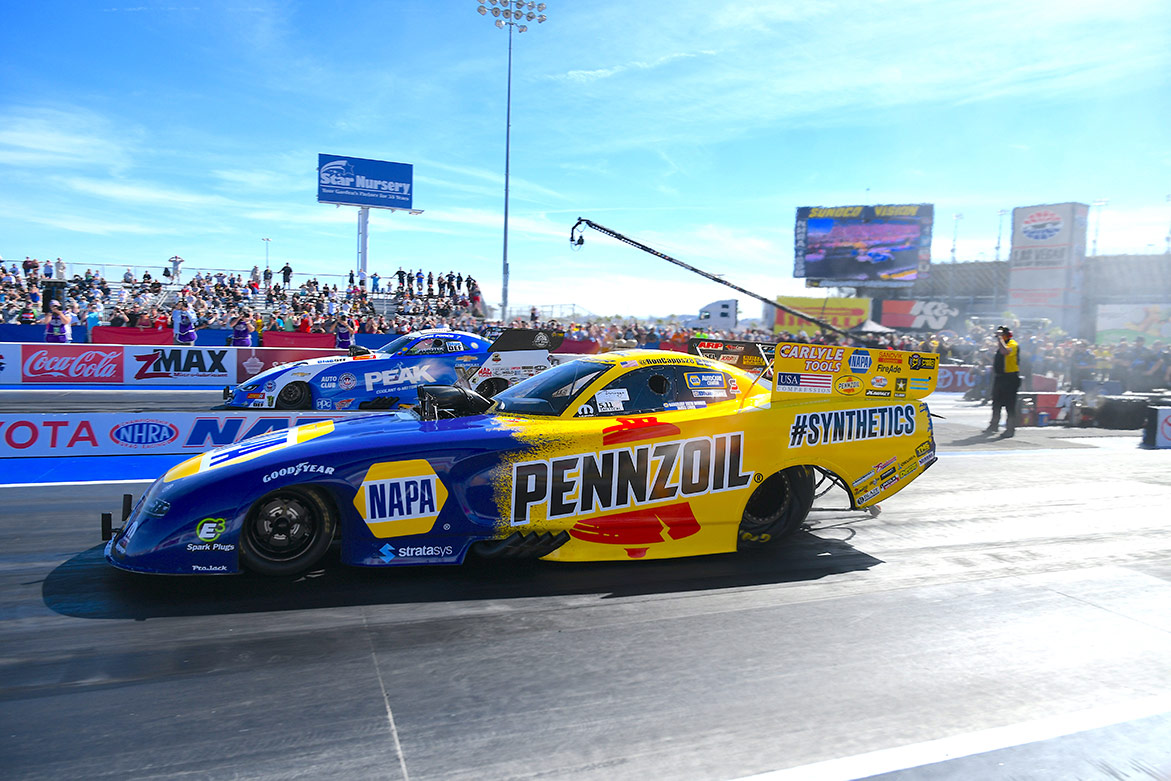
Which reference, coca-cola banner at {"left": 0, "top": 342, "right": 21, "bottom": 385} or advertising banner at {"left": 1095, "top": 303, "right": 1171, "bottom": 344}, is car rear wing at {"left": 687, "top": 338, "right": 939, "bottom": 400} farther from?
advertising banner at {"left": 1095, "top": 303, "right": 1171, "bottom": 344}

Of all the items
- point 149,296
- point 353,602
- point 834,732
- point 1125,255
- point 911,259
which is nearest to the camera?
point 834,732

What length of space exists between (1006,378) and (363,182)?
3468 cm

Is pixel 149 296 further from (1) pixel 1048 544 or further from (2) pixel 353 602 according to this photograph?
(1) pixel 1048 544

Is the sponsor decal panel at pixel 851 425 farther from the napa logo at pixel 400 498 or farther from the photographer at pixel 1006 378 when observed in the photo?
the photographer at pixel 1006 378

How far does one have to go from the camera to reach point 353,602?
14.1 feet

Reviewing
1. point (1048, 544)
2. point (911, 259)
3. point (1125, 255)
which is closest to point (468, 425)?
point (1048, 544)

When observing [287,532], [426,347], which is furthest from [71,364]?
[287,532]

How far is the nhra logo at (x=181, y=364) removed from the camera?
18.4 meters

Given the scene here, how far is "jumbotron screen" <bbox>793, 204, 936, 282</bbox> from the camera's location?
52.9 meters

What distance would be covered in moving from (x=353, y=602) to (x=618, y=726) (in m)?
1.90

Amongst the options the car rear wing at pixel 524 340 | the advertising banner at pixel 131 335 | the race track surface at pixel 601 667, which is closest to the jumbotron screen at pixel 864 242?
the advertising banner at pixel 131 335

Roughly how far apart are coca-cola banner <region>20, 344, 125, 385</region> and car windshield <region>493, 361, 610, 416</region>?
16478 millimetres

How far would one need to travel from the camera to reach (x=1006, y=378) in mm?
12391

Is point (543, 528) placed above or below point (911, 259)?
below
